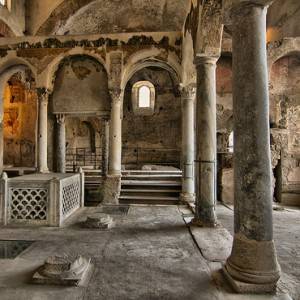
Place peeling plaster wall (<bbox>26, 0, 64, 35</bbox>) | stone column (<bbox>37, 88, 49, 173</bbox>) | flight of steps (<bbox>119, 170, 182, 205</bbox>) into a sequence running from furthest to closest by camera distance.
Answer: peeling plaster wall (<bbox>26, 0, 64, 35</bbox>)
stone column (<bbox>37, 88, 49, 173</bbox>)
flight of steps (<bbox>119, 170, 182, 205</bbox>)

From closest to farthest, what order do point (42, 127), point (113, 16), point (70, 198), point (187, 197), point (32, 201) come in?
1. point (32, 201)
2. point (70, 198)
3. point (187, 197)
4. point (42, 127)
5. point (113, 16)

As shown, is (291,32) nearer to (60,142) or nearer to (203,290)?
(60,142)

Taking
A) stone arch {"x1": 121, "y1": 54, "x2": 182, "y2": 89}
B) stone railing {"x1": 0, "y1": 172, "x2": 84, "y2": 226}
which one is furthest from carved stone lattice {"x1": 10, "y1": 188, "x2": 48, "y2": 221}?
stone arch {"x1": 121, "y1": 54, "x2": 182, "y2": 89}

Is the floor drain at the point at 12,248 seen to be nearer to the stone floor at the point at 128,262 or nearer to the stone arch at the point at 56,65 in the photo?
the stone floor at the point at 128,262

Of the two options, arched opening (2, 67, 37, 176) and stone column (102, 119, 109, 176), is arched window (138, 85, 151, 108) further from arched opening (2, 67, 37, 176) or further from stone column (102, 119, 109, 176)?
stone column (102, 119, 109, 176)

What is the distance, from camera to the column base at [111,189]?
9031 millimetres

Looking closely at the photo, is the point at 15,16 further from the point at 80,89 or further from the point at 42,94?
the point at 80,89

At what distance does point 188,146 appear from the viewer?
855 centimetres

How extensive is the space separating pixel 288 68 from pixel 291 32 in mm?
2246

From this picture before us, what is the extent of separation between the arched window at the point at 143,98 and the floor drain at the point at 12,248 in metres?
13.7

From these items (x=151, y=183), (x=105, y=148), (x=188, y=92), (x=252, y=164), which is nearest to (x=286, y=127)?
(x=188, y=92)

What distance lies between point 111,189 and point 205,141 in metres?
4.55

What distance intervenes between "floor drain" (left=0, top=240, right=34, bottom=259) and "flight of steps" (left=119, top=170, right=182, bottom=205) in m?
4.74

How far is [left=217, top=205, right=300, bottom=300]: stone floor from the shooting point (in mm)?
3119
